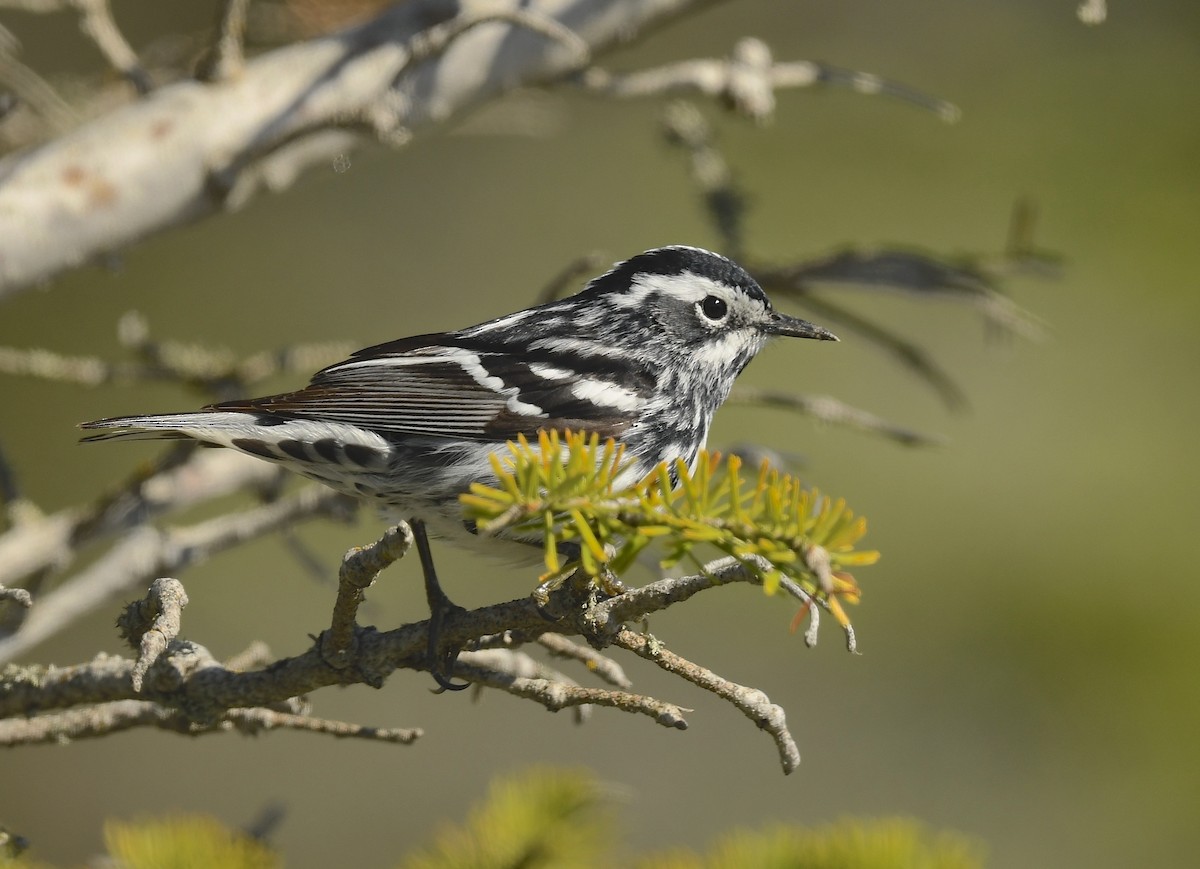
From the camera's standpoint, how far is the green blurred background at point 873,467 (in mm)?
4773

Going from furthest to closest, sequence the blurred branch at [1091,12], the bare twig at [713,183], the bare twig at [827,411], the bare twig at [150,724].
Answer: the bare twig at [713,183]
the bare twig at [827,411]
the blurred branch at [1091,12]
the bare twig at [150,724]

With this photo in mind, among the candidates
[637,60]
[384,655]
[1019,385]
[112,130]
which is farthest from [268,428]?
[637,60]

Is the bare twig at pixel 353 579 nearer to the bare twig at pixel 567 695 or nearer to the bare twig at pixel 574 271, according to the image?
the bare twig at pixel 567 695

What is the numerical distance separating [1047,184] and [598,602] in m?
4.23

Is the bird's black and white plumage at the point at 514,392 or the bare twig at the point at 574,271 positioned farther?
the bare twig at the point at 574,271

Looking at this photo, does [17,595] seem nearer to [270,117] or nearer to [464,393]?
[464,393]

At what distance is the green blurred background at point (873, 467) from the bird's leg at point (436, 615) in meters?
2.22

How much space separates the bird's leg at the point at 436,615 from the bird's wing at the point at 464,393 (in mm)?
235

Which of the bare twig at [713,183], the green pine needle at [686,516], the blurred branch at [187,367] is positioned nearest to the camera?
the green pine needle at [686,516]

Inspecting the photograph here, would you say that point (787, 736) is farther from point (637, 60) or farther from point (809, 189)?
point (637, 60)

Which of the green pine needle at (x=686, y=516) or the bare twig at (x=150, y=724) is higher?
the green pine needle at (x=686, y=516)

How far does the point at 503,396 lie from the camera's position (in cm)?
273

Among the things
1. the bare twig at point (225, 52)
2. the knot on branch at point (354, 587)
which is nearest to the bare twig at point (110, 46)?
the bare twig at point (225, 52)

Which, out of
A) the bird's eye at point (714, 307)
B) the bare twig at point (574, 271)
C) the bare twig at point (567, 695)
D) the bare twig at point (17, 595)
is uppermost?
the bare twig at point (574, 271)
